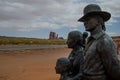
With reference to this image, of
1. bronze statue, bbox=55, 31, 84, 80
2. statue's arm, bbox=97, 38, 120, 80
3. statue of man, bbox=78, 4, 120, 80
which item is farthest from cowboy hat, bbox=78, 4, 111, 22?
bronze statue, bbox=55, 31, 84, 80

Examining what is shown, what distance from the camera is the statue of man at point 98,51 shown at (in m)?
3.88

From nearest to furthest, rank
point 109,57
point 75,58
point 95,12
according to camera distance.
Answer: point 109,57 < point 95,12 < point 75,58

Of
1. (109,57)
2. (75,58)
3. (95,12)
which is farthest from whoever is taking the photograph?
(75,58)

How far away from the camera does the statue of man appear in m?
3.88

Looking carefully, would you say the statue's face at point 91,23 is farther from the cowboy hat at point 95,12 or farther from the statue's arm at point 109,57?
the statue's arm at point 109,57

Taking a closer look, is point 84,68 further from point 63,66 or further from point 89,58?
point 63,66

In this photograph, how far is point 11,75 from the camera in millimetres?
18016

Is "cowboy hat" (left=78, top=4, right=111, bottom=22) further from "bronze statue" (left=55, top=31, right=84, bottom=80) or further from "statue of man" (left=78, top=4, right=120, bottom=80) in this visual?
"bronze statue" (left=55, top=31, right=84, bottom=80)

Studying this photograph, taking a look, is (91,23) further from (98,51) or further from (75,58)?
(75,58)

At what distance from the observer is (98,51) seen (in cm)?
396


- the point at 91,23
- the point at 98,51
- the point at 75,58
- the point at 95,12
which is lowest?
the point at 75,58

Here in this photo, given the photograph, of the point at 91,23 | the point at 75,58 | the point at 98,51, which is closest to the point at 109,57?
the point at 98,51

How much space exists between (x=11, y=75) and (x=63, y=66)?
13.7m

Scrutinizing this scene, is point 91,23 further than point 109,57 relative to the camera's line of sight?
Yes
